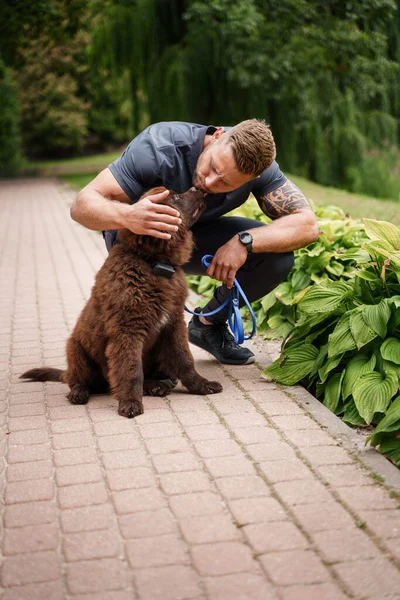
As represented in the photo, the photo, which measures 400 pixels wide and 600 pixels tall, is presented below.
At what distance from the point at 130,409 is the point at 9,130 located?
26.5 metres

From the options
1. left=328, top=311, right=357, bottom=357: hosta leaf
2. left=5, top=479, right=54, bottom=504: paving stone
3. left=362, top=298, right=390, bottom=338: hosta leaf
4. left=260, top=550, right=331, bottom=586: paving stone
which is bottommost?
left=5, top=479, right=54, bottom=504: paving stone

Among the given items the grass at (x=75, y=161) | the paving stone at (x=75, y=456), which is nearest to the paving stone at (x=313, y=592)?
the paving stone at (x=75, y=456)

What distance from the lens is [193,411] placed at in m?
4.22

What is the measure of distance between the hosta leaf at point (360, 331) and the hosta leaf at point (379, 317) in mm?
29

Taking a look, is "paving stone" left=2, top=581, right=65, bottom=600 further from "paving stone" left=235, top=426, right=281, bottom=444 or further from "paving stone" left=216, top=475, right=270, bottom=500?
"paving stone" left=235, top=426, right=281, bottom=444

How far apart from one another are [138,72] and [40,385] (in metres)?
12.8

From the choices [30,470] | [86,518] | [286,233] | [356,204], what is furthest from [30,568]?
[356,204]

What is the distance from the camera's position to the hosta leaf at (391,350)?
4.00m

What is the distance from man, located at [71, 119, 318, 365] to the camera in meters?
4.19

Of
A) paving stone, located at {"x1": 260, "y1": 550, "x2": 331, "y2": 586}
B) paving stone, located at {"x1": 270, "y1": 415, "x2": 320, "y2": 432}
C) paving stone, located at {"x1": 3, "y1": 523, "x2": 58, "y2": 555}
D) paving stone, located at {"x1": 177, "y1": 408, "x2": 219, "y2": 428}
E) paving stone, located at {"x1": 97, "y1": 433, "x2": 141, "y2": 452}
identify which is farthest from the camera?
paving stone, located at {"x1": 177, "y1": 408, "x2": 219, "y2": 428}

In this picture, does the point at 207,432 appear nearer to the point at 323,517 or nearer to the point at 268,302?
the point at 323,517

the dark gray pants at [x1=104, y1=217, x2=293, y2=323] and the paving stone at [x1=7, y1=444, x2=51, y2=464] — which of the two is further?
the dark gray pants at [x1=104, y1=217, x2=293, y2=323]

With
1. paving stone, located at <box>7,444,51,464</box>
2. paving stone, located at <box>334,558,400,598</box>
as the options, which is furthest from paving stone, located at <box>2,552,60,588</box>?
paving stone, located at <box>334,558,400,598</box>

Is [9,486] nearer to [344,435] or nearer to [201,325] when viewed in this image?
[344,435]
